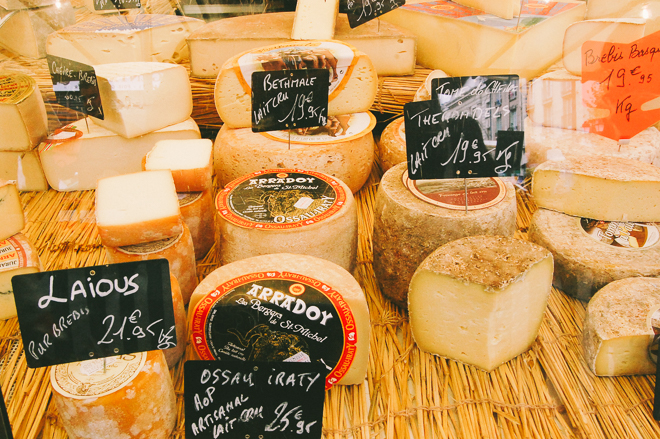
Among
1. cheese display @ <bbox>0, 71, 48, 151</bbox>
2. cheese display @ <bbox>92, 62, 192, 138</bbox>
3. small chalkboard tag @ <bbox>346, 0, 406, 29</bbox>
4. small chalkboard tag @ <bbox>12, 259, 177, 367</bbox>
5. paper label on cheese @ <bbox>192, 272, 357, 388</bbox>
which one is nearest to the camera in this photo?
small chalkboard tag @ <bbox>12, 259, 177, 367</bbox>

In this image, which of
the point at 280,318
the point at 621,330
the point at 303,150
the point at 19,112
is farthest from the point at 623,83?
the point at 19,112

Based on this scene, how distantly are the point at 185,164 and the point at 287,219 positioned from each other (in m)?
0.43

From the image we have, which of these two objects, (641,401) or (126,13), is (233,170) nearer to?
(126,13)

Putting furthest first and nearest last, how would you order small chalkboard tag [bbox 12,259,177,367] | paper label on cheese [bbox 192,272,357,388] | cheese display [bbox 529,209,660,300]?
cheese display [bbox 529,209,660,300], paper label on cheese [bbox 192,272,357,388], small chalkboard tag [bbox 12,259,177,367]

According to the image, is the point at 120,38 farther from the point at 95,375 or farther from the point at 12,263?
the point at 95,375

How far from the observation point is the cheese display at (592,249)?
53.9 inches

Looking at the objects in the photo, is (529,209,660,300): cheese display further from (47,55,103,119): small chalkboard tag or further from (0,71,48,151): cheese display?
(0,71,48,151): cheese display

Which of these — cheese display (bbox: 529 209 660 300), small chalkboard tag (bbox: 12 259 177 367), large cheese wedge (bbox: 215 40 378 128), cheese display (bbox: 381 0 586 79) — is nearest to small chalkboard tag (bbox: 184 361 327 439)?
small chalkboard tag (bbox: 12 259 177 367)

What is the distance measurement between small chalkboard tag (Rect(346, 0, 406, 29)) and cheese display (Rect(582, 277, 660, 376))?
54.1 inches

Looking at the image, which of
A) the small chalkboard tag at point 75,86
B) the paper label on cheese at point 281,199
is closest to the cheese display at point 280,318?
the paper label on cheese at point 281,199

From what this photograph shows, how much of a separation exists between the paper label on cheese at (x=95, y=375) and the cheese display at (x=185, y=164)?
26.4 inches

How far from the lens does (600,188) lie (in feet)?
4.77

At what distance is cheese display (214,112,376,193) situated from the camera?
1781 millimetres

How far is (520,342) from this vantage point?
1.29 meters
